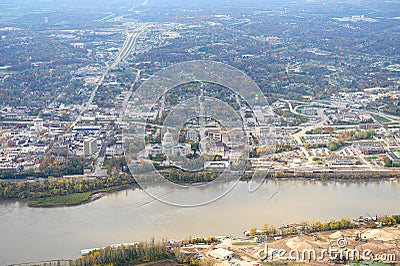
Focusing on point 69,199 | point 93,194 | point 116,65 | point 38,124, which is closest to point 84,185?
point 93,194

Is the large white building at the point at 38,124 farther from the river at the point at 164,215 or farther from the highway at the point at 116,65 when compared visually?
the river at the point at 164,215

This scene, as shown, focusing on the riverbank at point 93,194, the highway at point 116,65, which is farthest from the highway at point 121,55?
the riverbank at point 93,194

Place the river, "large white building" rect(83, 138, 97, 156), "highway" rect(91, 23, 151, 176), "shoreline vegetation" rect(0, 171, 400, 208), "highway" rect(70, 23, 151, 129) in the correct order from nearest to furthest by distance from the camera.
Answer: the river → "shoreline vegetation" rect(0, 171, 400, 208) → "highway" rect(91, 23, 151, 176) → "large white building" rect(83, 138, 97, 156) → "highway" rect(70, 23, 151, 129)

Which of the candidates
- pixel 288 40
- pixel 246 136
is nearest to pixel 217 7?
pixel 288 40

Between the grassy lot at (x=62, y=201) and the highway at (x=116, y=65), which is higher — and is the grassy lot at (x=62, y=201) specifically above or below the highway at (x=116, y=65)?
below

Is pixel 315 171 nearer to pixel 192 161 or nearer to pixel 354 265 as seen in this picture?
pixel 192 161

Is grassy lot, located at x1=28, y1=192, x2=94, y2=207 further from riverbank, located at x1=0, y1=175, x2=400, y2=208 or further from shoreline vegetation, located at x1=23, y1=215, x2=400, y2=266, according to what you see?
shoreline vegetation, located at x1=23, y1=215, x2=400, y2=266

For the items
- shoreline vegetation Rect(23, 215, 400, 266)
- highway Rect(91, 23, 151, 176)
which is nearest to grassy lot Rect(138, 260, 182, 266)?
shoreline vegetation Rect(23, 215, 400, 266)
